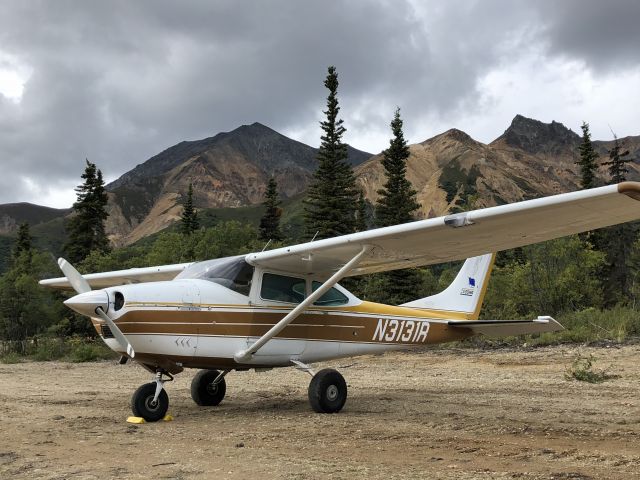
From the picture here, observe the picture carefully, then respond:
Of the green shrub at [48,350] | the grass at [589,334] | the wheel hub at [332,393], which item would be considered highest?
the grass at [589,334]

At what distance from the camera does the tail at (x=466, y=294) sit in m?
11.3

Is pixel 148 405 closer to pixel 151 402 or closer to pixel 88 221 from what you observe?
pixel 151 402

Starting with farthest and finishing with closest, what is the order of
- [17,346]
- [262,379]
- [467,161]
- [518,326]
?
[467,161] → [17,346] → [262,379] → [518,326]

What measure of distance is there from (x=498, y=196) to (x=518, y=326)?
153 metres

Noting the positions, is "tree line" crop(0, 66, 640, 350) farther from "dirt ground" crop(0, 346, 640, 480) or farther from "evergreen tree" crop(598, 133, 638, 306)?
"dirt ground" crop(0, 346, 640, 480)

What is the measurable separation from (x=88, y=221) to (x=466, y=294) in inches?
1522

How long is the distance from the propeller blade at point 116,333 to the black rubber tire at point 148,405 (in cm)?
62

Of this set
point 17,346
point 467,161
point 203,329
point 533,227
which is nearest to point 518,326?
point 533,227

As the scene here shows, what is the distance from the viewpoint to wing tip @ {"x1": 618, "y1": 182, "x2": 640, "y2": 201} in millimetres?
5586

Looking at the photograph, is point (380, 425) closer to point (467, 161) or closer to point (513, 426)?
point (513, 426)

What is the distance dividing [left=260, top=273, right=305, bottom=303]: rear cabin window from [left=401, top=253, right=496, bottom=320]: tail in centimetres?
272

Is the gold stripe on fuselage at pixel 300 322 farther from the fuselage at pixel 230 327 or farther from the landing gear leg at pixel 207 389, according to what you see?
the landing gear leg at pixel 207 389

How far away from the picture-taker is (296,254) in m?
8.67

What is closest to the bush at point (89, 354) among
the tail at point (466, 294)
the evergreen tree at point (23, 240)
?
the tail at point (466, 294)
